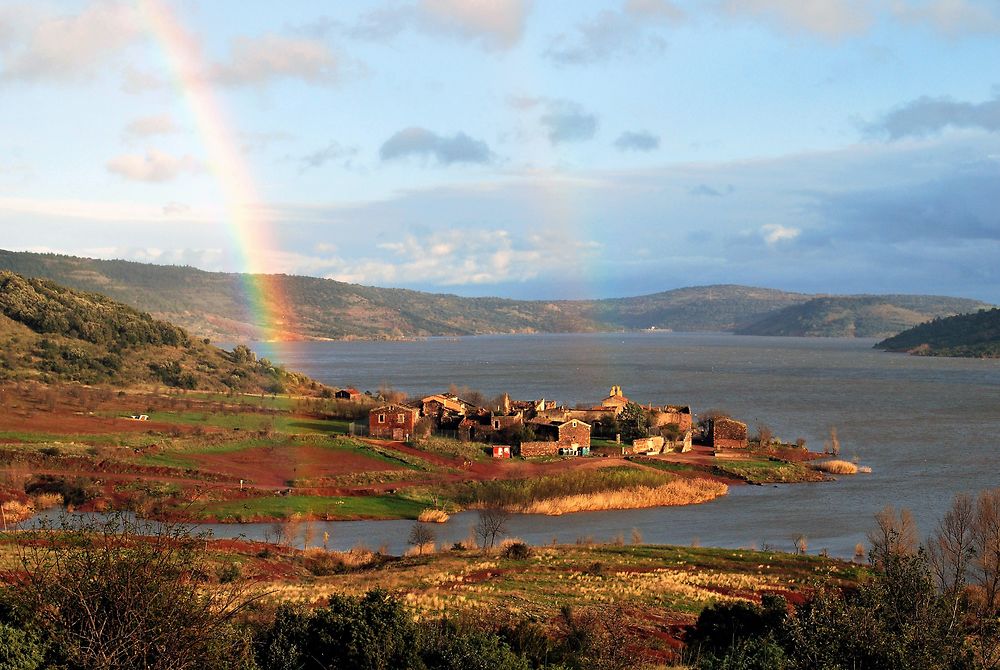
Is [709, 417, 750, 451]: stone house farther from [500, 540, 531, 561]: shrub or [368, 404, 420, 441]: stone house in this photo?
[500, 540, 531, 561]: shrub

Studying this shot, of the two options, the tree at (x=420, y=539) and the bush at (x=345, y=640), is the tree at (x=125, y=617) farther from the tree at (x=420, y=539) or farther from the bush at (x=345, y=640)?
the tree at (x=420, y=539)

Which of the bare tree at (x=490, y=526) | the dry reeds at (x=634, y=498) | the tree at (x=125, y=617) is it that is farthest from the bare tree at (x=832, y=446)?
the tree at (x=125, y=617)

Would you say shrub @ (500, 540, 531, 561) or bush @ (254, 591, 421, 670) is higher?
bush @ (254, 591, 421, 670)

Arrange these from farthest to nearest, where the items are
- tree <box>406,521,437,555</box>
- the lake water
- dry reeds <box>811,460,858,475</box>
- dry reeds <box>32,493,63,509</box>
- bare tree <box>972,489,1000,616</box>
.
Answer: dry reeds <box>811,460,858,475</box> < the lake water < dry reeds <box>32,493,63,509</box> < tree <box>406,521,437,555</box> < bare tree <box>972,489,1000,616</box>

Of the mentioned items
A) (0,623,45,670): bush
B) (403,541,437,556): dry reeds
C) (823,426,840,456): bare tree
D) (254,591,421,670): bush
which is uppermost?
(0,623,45,670): bush

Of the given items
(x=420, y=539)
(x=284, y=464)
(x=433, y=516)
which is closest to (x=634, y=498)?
(x=433, y=516)

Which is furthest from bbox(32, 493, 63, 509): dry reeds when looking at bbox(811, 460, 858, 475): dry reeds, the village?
bbox(811, 460, 858, 475): dry reeds

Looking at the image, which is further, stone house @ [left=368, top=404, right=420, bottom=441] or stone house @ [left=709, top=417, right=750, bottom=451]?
stone house @ [left=709, top=417, right=750, bottom=451]
